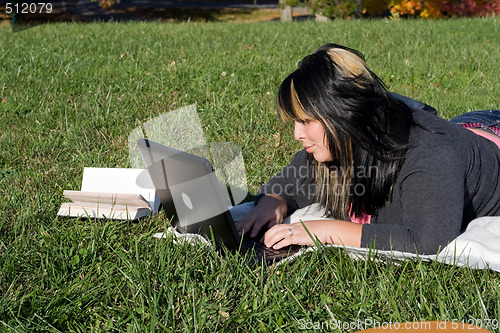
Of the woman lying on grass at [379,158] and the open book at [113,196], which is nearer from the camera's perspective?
the woman lying on grass at [379,158]

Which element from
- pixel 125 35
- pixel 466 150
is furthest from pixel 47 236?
pixel 125 35

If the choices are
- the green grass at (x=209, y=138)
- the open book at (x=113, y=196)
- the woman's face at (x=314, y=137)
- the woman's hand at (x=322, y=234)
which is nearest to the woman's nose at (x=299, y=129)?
the woman's face at (x=314, y=137)

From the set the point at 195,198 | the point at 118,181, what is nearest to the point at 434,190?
the point at 195,198

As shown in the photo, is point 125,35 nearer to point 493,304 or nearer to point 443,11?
point 493,304

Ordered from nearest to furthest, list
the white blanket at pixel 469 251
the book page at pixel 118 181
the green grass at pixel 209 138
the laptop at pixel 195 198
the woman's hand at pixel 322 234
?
1. the green grass at pixel 209 138
2. the laptop at pixel 195 198
3. the white blanket at pixel 469 251
4. the woman's hand at pixel 322 234
5. the book page at pixel 118 181

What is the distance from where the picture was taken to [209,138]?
15.2 feet

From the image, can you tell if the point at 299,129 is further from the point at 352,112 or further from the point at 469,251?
the point at 469,251

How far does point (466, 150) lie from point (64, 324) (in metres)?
1.92

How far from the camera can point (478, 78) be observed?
240 inches

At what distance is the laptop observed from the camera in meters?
2.44

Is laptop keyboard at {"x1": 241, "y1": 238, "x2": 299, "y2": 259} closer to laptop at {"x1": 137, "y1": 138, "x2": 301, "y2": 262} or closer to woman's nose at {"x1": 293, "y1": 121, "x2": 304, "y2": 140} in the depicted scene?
laptop at {"x1": 137, "y1": 138, "x2": 301, "y2": 262}

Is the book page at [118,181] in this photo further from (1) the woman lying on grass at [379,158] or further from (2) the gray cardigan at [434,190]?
(2) the gray cardigan at [434,190]

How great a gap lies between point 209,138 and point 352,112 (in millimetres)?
2280

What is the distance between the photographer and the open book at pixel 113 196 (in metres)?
3.14
